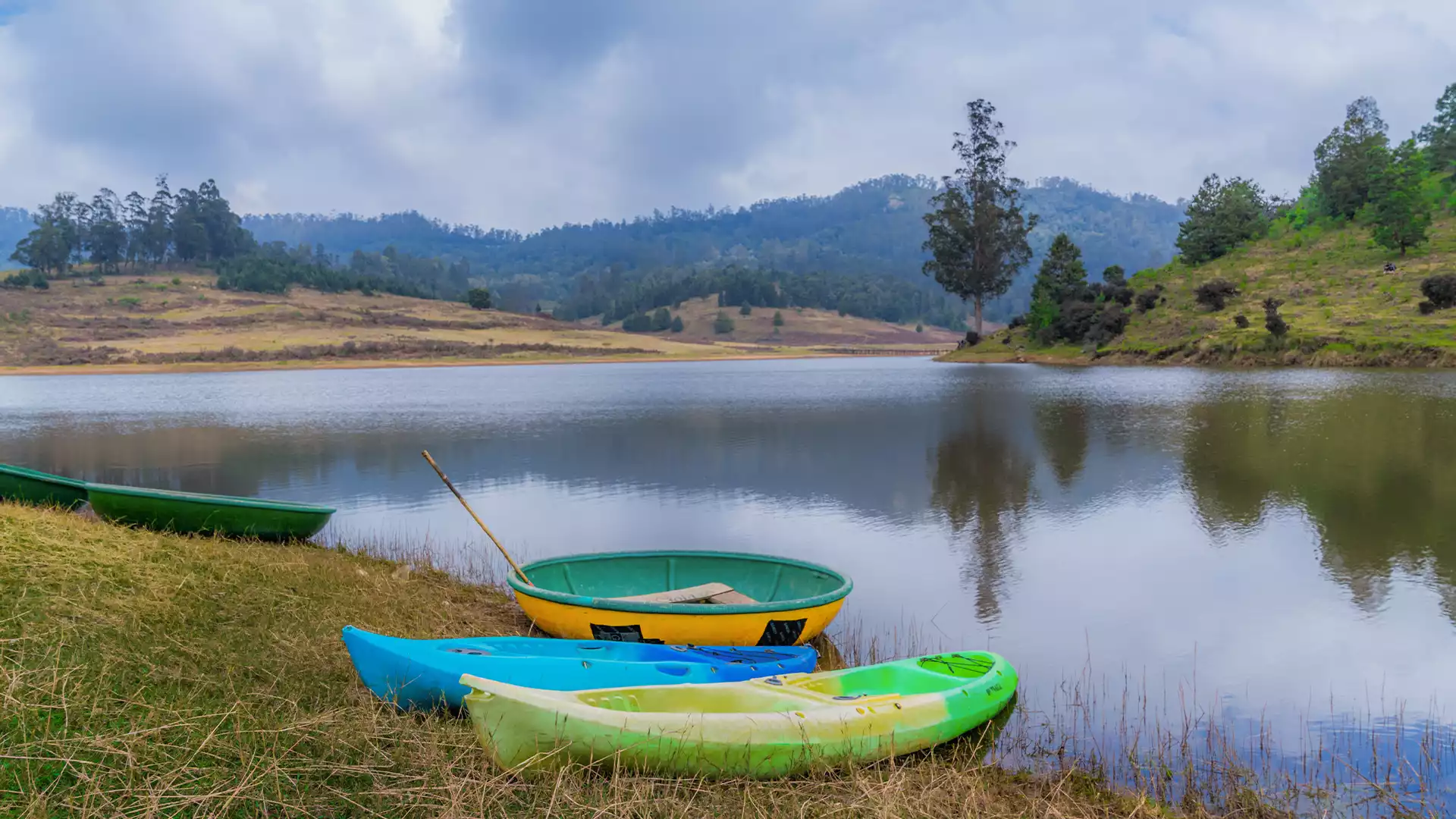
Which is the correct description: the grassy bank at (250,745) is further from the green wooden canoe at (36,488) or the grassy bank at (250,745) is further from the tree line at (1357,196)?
the tree line at (1357,196)

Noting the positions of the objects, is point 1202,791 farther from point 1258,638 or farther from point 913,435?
point 913,435

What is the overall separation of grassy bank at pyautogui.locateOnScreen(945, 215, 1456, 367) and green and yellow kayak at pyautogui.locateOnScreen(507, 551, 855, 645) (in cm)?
5089

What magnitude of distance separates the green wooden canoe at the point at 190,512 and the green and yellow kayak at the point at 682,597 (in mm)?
5073

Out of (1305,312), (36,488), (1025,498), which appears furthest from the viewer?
(1305,312)

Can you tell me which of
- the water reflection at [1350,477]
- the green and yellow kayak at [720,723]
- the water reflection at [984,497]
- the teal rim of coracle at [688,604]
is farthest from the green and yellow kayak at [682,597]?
the water reflection at [1350,477]

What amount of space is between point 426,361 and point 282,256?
9807 cm

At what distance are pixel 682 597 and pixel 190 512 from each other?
25.2 feet

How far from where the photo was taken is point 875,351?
480ft

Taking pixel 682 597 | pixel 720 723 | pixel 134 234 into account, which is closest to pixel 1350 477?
pixel 682 597

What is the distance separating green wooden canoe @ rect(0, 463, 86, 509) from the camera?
47.4 ft

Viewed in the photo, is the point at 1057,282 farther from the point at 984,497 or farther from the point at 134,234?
the point at 134,234

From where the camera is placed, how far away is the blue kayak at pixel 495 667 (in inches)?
272

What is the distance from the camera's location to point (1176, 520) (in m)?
16.7

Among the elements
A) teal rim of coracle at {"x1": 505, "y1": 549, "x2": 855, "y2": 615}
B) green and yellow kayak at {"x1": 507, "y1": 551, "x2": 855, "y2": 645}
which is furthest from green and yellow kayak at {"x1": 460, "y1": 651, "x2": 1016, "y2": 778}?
green and yellow kayak at {"x1": 507, "y1": 551, "x2": 855, "y2": 645}
